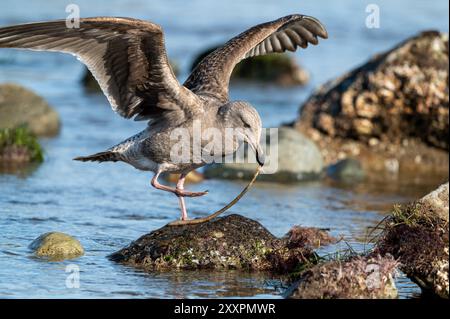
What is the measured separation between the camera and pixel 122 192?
36.1 feet

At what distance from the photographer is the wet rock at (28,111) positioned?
13219 mm

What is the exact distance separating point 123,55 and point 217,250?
190cm

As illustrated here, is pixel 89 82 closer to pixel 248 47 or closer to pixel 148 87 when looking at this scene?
pixel 248 47

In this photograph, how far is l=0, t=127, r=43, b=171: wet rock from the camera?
38.9 ft

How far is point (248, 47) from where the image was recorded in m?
9.92

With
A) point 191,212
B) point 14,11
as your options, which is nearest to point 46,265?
point 191,212

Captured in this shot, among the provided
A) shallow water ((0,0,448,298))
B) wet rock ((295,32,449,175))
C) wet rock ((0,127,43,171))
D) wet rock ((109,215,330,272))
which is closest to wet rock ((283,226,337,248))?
wet rock ((109,215,330,272))

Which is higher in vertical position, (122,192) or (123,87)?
(123,87)

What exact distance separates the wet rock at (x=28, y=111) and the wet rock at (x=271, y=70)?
5.57m

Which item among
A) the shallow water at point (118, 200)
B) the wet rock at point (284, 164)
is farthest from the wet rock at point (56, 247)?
the wet rock at point (284, 164)

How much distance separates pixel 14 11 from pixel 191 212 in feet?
49.0

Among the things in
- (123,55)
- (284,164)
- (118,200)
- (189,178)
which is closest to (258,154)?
(123,55)

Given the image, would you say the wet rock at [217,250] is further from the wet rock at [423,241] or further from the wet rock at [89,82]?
the wet rock at [89,82]

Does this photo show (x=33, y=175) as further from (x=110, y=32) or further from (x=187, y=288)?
(x=187, y=288)
